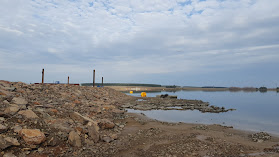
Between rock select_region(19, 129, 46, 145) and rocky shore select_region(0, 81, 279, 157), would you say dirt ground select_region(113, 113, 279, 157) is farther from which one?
rock select_region(19, 129, 46, 145)

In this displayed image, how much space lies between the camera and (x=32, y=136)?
7.48 metres

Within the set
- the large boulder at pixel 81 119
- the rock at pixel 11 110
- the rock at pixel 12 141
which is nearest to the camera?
Result: the rock at pixel 12 141

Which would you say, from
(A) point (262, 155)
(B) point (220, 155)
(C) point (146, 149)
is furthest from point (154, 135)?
(A) point (262, 155)

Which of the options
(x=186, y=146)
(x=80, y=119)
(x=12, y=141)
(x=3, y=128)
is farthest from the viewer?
(x=80, y=119)

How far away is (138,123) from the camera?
15.1 meters

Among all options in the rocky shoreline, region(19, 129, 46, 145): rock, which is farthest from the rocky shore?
the rocky shoreline

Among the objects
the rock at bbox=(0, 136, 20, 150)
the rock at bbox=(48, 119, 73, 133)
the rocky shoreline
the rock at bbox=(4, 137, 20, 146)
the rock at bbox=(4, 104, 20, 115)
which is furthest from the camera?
the rocky shoreline

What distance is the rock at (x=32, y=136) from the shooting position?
24.1ft

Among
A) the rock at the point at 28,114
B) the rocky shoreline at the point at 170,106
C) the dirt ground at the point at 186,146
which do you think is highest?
the rock at the point at 28,114

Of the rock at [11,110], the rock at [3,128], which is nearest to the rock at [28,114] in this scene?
the rock at [11,110]

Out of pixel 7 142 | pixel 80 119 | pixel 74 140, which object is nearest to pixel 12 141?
pixel 7 142

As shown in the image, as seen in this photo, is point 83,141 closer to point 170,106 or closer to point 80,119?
point 80,119

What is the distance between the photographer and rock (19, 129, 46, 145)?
7.34 meters

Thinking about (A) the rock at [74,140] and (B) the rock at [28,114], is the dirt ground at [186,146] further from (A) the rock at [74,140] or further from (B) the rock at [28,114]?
(B) the rock at [28,114]
